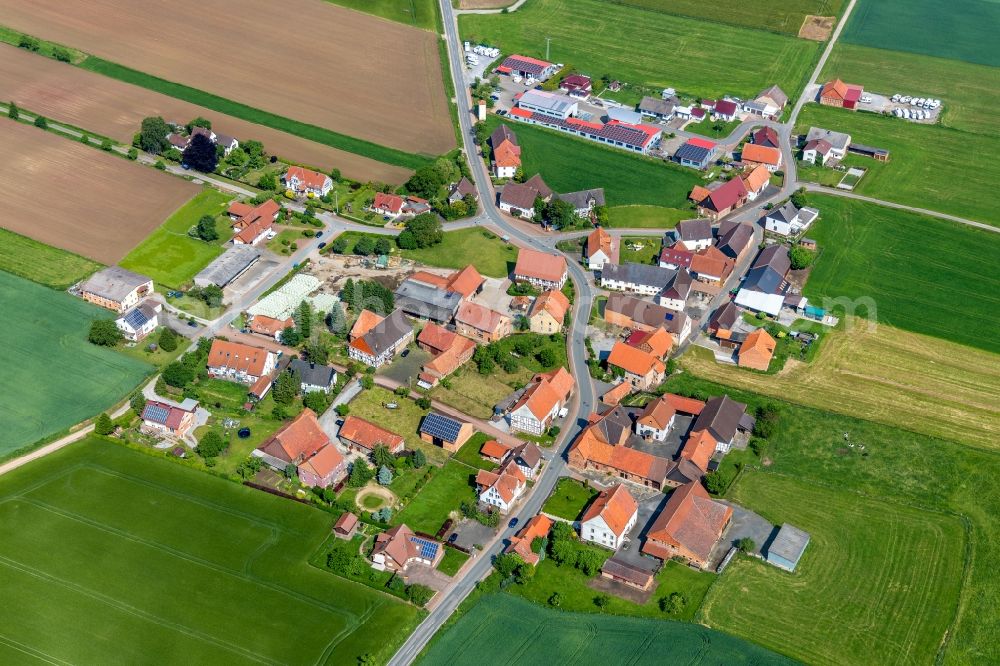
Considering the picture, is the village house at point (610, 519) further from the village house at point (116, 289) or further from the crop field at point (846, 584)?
the village house at point (116, 289)

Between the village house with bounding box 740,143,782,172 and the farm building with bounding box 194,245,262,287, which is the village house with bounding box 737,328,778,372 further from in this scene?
the farm building with bounding box 194,245,262,287

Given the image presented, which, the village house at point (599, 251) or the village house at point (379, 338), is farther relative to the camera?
the village house at point (599, 251)

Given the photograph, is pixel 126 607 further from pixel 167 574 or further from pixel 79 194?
pixel 79 194

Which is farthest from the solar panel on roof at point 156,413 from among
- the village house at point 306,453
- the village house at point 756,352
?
the village house at point 756,352

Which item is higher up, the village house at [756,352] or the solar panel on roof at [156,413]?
the village house at [756,352]

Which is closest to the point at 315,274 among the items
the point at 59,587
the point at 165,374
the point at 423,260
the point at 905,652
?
the point at 423,260
